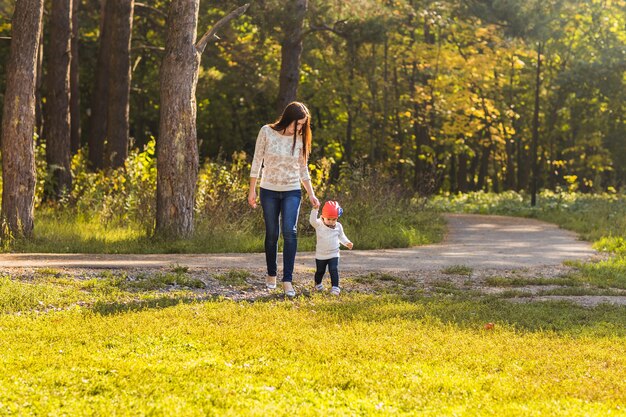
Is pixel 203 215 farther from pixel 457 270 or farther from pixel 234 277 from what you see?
pixel 234 277

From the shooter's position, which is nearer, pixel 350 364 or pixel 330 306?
pixel 350 364


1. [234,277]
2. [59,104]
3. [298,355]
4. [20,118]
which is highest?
[59,104]

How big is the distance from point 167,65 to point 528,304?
7.53 m

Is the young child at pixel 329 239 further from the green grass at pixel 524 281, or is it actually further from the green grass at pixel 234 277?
the green grass at pixel 524 281

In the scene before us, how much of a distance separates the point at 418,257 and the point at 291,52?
34.5ft

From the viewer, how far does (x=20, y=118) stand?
1576 cm

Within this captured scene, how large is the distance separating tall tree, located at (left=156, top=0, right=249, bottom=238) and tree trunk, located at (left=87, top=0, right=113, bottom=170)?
10.4m

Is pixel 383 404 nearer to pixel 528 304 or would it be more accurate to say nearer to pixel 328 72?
pixel 528 304

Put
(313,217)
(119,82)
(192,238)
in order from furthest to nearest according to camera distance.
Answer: (119,82)
(192,238)
(313,217)

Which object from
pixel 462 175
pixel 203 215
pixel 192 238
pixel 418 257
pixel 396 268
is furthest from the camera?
pixel 462 175

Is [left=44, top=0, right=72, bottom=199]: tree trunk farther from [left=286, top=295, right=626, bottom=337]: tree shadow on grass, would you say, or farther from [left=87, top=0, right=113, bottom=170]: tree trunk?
[left=286, top=295, right=626, bottom=337]: tree shadow on grass

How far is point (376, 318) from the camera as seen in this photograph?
9.40 meters

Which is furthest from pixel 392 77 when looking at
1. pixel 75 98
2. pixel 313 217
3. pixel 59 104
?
pixel 313 217

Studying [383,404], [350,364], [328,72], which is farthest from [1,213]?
[328,72]
